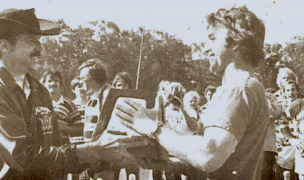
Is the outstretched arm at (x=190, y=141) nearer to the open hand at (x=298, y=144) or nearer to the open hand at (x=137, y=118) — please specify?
the open hand at (x=137, y=118)

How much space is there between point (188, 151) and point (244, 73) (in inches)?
19.9

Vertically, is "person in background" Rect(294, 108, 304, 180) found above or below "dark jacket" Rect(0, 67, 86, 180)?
below

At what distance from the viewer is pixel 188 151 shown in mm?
2033

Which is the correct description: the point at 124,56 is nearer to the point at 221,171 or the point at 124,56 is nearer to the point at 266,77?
the point at 266,77

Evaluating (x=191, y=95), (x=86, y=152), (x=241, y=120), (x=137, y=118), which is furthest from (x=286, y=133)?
(x=137, y=118)

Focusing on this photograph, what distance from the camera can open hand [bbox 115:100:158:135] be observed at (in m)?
2.12

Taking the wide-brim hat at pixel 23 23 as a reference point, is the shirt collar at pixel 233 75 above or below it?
below

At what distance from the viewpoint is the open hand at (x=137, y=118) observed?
83.3 inches

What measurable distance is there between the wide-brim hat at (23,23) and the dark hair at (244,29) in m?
0.95

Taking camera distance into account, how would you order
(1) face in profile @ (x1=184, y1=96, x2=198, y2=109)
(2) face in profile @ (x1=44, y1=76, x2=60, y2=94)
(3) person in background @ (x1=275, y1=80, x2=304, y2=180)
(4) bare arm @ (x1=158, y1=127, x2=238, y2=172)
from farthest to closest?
1. (1) face in profile @ (x1=184, y1=96, x2=198, y2=109)
2. (3) person in background @ (x1=275, y1=80, x2=304, y2=180)
3. (2) face in profile @ (x1=44, y1=76, x2=60, y2=94)
4. (4) bare arm @ (x1=158, y1=127, x2=238, y2=172)

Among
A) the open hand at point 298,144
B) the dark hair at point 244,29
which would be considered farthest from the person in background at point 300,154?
the dark hair at point 244,29

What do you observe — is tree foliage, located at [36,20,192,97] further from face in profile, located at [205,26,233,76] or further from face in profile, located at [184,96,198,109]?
face in profile, located at [205,26,233,76]

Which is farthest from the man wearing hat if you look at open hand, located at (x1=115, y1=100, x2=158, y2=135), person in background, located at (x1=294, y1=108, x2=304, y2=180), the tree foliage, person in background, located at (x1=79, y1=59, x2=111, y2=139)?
the tree foliage

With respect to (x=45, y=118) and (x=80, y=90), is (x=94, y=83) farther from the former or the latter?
(x=45, y=118)
